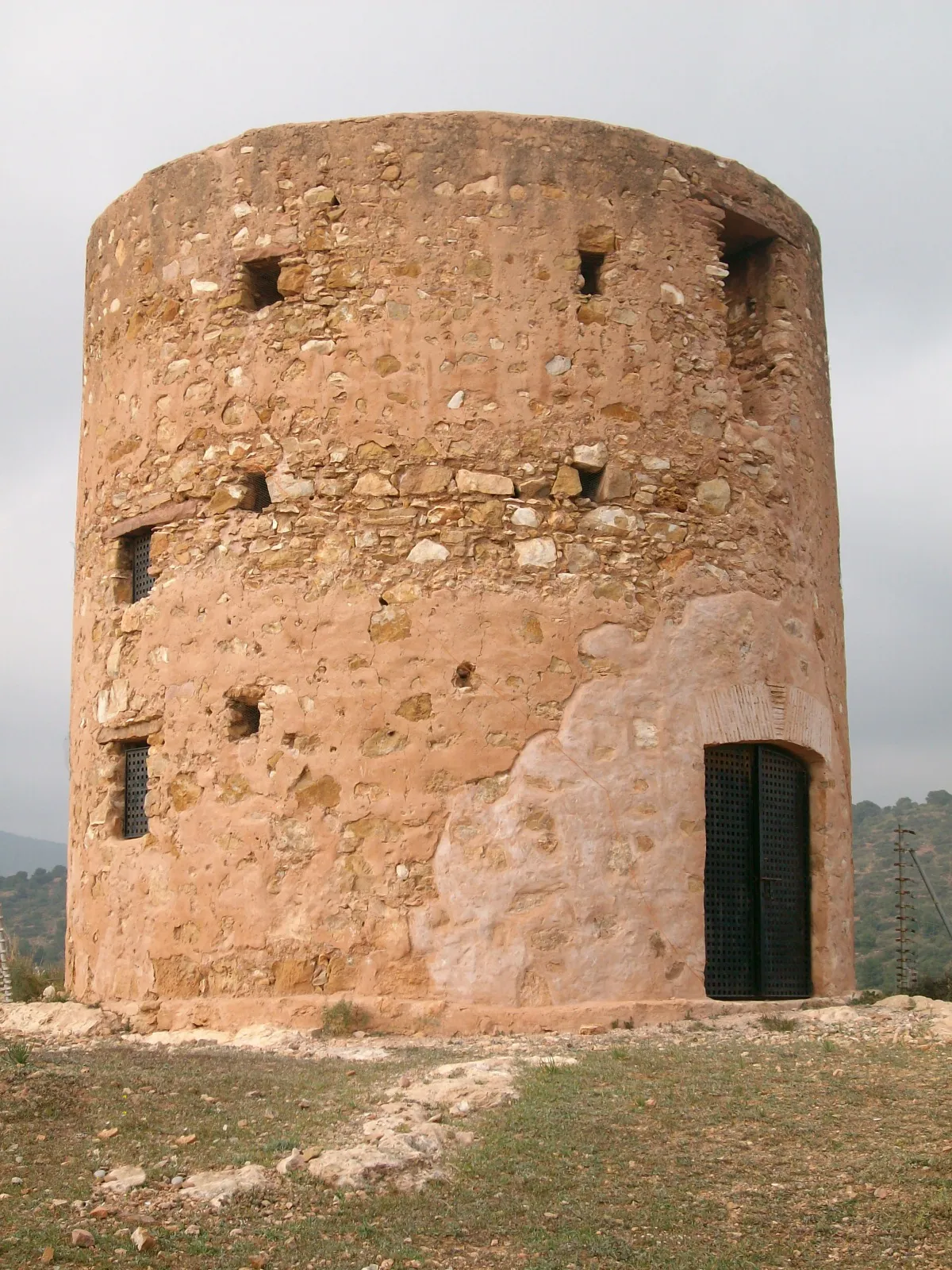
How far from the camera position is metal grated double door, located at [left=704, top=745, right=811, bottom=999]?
9.44 metres

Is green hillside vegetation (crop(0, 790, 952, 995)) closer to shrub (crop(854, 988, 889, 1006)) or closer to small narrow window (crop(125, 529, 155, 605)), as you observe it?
shrub (crop(854, 988, 889, 1006))

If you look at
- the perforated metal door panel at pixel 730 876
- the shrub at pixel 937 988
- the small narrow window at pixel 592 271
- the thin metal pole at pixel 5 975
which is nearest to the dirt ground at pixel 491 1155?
the perforated metal door panel at pixel 730 876

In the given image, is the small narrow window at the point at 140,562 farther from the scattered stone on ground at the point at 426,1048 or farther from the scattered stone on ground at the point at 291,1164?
the scattered stone on ground at the point at 291,1164

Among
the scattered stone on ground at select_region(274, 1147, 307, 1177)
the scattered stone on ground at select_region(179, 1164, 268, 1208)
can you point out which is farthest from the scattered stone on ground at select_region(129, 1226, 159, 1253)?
the scattered stone on ground at select_region(274, 1147, 307, 1177)

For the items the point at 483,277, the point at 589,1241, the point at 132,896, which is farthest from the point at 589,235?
the point at 589,1241

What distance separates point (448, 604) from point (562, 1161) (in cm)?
393

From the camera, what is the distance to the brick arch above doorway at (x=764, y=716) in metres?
9.36

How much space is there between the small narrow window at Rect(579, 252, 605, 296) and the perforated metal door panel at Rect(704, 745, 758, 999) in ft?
10.1

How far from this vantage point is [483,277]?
368 inches

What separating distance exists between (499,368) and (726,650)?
230 centimetres

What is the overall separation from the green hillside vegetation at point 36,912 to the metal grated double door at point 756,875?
812 inches

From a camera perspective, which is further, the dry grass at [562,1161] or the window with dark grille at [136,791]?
the window with dark grille at [136,791]

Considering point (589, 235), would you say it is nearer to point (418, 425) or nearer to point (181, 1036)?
point (418, 425)

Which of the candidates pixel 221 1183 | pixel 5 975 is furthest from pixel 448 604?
pixel 5 975
